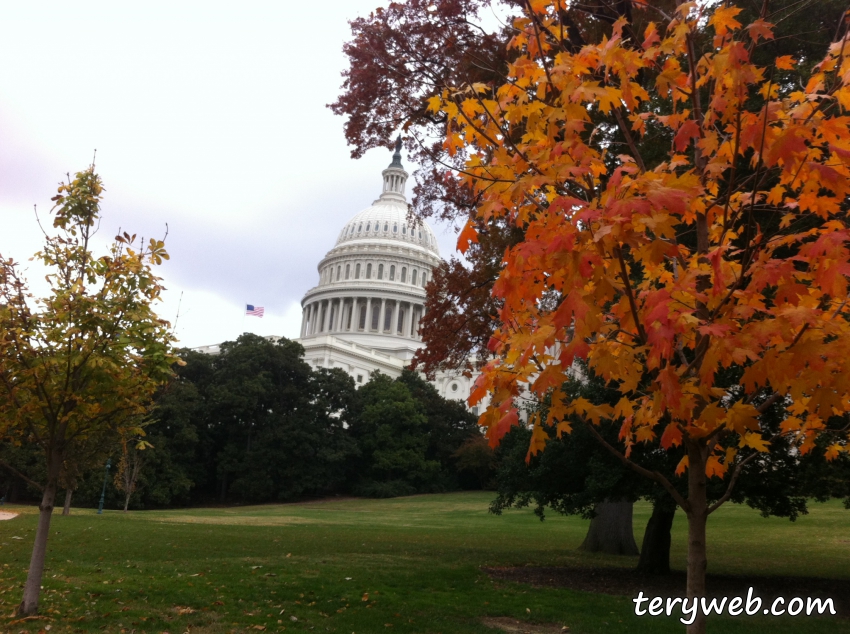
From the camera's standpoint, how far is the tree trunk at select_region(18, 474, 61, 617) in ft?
29.0

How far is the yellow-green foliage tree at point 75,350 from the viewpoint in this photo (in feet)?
29.5

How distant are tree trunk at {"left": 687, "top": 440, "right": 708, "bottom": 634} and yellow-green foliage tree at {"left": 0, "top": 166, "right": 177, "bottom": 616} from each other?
6.78 metres

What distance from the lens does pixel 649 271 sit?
5523mm

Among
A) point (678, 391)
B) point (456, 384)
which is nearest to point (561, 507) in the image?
point (678, 391)

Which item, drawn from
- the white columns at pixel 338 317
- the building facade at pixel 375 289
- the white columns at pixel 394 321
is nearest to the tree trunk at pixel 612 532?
the building facade at pixel 375 289

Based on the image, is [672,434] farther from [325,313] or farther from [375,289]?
[325,313]

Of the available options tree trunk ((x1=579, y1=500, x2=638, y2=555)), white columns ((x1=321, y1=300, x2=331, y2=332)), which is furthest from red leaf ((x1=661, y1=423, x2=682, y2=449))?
white columns ((x1=321, y1=300, x2=331, y2=332))

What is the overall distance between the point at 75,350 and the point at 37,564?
2.63 m

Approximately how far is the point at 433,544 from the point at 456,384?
84092 millimetres

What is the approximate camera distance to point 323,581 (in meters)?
12.8

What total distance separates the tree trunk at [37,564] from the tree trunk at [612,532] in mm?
14749

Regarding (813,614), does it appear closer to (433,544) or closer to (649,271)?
(649,271)

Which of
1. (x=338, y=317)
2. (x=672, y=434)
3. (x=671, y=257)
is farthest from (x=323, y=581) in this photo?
(x=338, y=317)

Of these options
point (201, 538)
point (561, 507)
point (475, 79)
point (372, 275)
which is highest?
point (372, 275)
